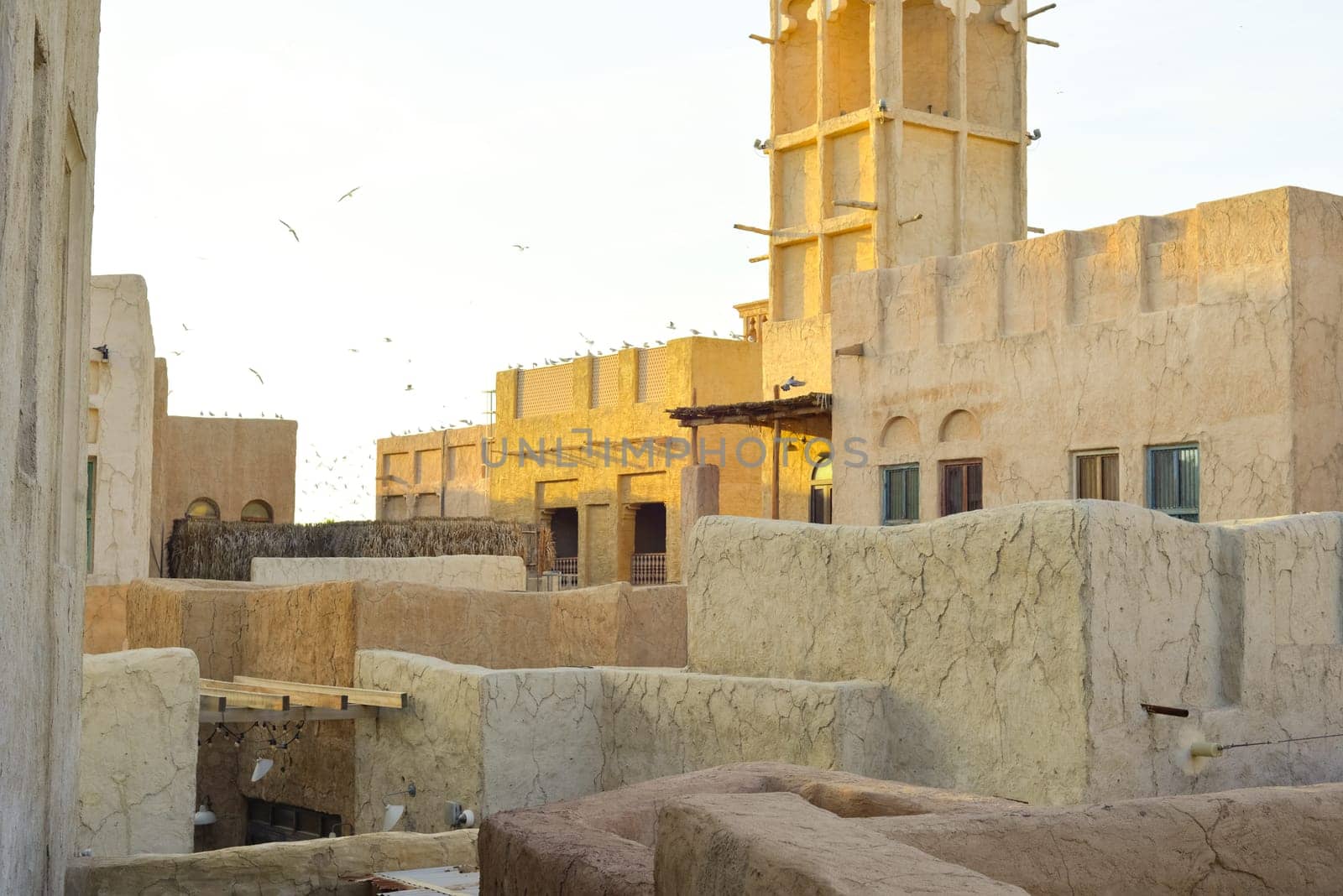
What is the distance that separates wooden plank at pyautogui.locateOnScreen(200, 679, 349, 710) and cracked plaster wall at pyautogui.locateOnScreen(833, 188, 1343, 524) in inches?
322

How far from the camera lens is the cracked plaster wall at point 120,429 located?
52.2ft

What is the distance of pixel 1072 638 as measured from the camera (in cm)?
677

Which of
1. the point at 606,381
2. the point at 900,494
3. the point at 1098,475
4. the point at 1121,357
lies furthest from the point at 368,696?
the point at 606,381

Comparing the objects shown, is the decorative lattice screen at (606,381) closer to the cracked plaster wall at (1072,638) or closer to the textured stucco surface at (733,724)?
the textured stucco surface at (733,724)

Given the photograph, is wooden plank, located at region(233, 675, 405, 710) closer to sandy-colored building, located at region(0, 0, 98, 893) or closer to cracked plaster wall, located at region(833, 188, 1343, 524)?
sandy-colored building, located at region(0, 0, 98, 893)

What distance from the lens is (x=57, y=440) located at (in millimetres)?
4996

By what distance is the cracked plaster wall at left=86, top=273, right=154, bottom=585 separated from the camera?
15914 mm

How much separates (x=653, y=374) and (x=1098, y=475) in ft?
47.0

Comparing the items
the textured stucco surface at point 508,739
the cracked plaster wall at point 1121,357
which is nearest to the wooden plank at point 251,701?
the textured stucco surface at point 508,739

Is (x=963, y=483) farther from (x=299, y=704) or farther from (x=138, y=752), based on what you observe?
(x=138, y=752)

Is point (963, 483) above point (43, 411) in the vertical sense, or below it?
above

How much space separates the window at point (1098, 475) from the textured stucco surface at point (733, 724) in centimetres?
750

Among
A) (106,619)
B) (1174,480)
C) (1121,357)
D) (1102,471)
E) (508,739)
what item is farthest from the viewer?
(1102,471)

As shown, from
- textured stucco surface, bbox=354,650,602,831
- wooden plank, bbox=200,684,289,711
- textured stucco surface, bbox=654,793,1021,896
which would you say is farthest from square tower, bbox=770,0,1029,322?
textured stucco surface, bbox=654,793,1021,896
